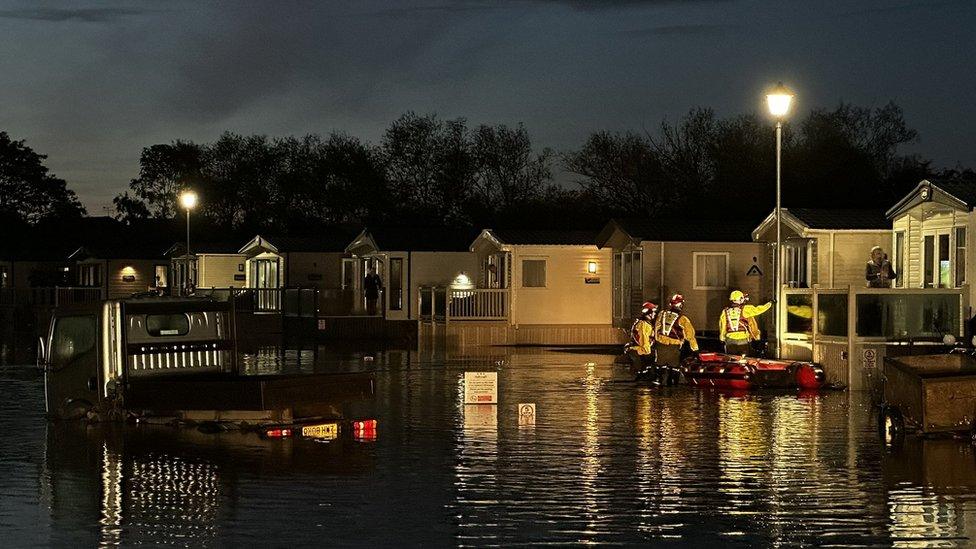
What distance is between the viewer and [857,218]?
38.2m

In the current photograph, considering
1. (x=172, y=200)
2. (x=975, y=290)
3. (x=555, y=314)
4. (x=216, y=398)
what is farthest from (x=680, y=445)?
(x=172, y=200)

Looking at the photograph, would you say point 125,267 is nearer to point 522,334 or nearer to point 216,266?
point 216,266

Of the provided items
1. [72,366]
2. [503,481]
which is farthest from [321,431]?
[503,481]

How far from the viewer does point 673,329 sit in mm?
27219

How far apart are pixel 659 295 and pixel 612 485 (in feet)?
93.6

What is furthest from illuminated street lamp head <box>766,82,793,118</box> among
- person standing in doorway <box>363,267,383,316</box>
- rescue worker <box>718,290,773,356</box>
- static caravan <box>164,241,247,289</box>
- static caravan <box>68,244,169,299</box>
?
static caravan <box>68,244,169,299</box>

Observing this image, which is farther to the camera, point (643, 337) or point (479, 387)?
point (643, 337)

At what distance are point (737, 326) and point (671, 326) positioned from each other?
169 centimetres

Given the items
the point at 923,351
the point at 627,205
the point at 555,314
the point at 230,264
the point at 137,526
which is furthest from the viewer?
the point at 627,205

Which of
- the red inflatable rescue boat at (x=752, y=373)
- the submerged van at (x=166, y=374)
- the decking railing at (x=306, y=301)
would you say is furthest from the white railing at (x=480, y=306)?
the submerged van at (x=166, y=374)

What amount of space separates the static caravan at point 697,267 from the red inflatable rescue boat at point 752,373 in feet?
50.5

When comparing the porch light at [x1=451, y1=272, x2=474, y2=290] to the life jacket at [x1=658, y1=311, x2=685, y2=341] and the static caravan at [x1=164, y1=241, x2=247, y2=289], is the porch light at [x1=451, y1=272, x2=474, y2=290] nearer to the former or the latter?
the static caravan at [x1=164, y1=241, x2=247, y2=289]

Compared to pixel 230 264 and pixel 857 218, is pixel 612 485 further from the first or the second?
pixel 230 264

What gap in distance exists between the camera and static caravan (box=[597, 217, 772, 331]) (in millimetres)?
43031
